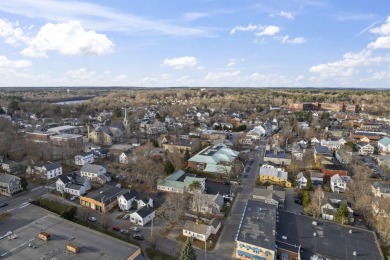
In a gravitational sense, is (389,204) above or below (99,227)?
above

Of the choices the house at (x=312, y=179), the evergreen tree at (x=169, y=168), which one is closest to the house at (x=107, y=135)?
the evergreen tree at (x=169, y=168)

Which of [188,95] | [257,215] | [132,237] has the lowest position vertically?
[132,237]


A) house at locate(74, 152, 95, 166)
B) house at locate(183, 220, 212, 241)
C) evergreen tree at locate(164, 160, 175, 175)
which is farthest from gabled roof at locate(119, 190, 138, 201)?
house at locate(74, 152, 95, 166)

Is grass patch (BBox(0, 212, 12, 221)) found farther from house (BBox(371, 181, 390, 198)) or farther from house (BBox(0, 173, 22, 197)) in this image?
house (BBox(371, 181, 390, 198))

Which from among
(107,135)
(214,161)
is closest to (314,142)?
(214,161)

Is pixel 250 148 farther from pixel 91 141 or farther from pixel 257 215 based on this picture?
pixel 91 141

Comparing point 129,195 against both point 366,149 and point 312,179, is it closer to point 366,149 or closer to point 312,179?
point 312,179

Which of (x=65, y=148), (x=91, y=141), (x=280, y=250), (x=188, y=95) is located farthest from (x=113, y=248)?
(x=188, y=95)
